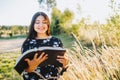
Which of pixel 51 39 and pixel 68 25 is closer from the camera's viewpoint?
pixel 51 39

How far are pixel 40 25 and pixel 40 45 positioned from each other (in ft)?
0.52

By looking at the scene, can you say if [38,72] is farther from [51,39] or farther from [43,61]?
[51,39]

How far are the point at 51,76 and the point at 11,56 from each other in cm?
637

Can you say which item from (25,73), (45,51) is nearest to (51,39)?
(45,51)

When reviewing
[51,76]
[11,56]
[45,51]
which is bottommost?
[11,56]

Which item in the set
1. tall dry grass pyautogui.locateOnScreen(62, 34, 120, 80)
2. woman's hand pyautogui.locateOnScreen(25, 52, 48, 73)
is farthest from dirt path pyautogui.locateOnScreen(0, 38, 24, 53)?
woman's hand pyautogui.locateOnScreen(25, 52, 48, 73)

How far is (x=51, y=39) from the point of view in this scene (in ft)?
9.54

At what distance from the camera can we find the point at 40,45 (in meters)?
2.89

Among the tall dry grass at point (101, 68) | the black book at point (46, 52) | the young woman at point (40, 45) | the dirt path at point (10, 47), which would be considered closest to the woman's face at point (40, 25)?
the young woman at point (40, 45)

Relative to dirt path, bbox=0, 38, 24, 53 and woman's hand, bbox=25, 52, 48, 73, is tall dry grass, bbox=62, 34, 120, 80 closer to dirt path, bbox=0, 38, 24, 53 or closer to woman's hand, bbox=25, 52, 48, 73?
woman's hand, bbox=25, 52, 48, 73

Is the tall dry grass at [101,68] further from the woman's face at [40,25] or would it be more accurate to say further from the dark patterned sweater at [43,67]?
the woman's face at [40,25]

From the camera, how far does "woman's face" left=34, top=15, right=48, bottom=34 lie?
9.51ft

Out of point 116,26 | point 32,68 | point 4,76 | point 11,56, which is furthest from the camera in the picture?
point 11,56

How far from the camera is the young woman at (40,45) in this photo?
2834 mm
